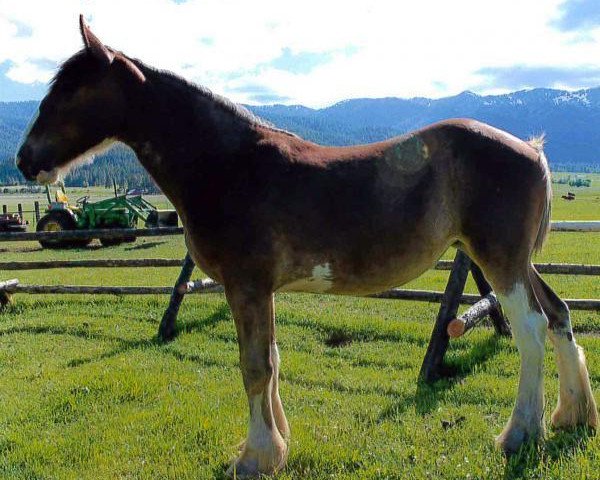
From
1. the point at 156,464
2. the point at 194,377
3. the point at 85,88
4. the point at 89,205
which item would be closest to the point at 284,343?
the point at 194,377

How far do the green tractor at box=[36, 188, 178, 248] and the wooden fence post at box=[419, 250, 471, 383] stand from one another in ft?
65.4

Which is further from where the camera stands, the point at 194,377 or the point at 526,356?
the point at 194,377

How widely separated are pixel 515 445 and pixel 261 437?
1.80 meters

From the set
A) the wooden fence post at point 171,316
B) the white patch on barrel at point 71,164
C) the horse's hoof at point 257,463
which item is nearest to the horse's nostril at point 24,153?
the white patch on barrel at point 71,164

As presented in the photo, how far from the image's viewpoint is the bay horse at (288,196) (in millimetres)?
3518

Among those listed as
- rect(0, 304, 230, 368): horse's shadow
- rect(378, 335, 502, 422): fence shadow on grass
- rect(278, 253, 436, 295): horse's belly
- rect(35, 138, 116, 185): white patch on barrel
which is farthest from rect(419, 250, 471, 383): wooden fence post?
rect(35, 138, 116, 185): white patch on barrel

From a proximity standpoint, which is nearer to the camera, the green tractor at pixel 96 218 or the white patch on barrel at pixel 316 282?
the white patch on barrel at pixel 316 282

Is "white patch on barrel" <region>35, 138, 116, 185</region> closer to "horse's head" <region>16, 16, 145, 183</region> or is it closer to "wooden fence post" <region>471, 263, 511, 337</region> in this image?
"horse's head" <region>16, 16, 145, 183</region>

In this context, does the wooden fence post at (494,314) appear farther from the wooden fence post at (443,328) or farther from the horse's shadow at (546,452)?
the horse's shadow at (546,452)

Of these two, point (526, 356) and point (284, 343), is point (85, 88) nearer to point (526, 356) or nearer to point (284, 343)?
point (526, 356)

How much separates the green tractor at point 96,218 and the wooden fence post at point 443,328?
785 inches

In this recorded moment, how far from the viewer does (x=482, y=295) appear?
6562 millimetres

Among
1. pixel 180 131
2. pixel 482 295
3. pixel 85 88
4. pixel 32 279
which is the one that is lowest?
pixel 32 279

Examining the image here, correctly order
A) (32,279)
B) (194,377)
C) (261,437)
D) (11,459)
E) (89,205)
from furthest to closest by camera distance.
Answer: (89,205)
(32,279)
(194,377)
(11,459)
(261,437)
